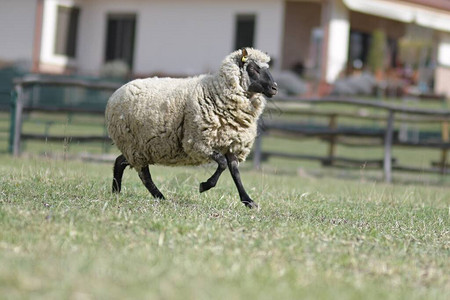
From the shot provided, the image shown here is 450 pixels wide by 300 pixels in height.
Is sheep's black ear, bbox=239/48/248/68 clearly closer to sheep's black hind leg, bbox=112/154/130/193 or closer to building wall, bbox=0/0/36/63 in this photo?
sheep's black hind leg, bbox=112/154/130/193

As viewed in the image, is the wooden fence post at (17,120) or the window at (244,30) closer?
the wooden fence post at (17,120)

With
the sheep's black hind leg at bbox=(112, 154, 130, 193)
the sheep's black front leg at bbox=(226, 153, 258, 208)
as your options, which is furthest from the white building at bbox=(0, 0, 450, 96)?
the sheep's black front leg at bbox=(226, 153, 258, 208)

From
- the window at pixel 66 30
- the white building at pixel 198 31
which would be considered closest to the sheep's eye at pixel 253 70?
the white building at pixel 198 31

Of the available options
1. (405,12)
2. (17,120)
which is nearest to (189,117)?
(17,120)

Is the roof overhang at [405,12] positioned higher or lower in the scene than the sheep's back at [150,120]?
higher

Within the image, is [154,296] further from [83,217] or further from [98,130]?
[98,130]

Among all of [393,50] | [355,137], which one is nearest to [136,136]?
[355,137]

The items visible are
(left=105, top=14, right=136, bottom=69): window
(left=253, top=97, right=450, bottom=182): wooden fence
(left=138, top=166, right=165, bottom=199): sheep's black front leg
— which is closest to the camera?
(left=138, top=166, right=165, bottom=199): sheep's black front leg

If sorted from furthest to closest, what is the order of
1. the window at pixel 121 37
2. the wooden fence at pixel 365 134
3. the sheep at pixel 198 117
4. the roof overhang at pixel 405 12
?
1. the window at pixel 121 37
2. the roof overhang at pixel 405 12
3. the wooden fence at pixel 365 134
4. the sheep at pixel 198 117

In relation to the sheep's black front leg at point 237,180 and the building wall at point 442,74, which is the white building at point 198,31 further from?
the sheep's black front leg at point 237,180

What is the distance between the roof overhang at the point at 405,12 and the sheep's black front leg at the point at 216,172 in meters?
21.0

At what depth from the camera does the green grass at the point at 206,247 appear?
4.40m

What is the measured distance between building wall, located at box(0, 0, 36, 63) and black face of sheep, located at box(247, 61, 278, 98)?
2469 cm

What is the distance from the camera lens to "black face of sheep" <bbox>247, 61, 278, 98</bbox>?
8.10 meters
